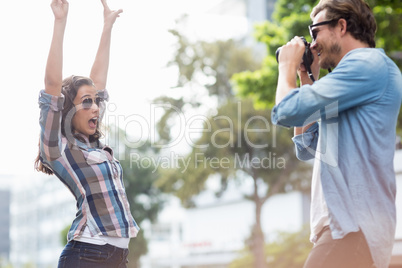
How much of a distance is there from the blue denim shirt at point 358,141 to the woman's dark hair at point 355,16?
0.20 metres

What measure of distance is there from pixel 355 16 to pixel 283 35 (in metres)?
11.9

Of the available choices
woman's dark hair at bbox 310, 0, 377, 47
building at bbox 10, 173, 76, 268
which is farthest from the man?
building at bbox 10, 173, 76, 268

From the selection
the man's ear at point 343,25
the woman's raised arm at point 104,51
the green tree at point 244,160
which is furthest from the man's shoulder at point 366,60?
the green tree at point 244,160

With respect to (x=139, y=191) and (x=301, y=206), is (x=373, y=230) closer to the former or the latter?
(x=301, y=206)

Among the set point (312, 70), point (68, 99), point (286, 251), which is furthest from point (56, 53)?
point (286, 251)

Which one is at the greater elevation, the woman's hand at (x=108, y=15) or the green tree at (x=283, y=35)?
the green tree at (x=283, y=35)

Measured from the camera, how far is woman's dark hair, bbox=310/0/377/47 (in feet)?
8.63

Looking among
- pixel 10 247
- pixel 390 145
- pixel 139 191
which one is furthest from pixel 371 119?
pixel 10 247

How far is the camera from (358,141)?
2.42 meters

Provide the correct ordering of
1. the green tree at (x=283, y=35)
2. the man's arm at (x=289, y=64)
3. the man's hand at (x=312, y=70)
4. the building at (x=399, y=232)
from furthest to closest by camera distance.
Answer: the building at (x=399, y=232) < the green tree at (x=283, y=35) < the man's hand at (x=312, y=70) < the man's arm at (x=289, y=64)

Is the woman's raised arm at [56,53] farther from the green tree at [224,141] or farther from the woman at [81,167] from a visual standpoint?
the green tree at [224,141]

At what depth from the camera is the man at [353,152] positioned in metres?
2.40

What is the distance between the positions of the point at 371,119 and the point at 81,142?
1551 mm

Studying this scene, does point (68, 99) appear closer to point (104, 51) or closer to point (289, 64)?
point (104, 51)
